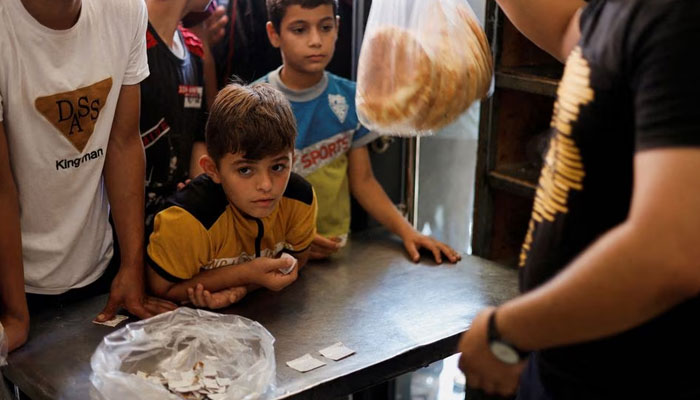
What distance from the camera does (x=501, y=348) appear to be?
1033 millimetres

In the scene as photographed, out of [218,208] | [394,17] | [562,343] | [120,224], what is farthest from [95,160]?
[562,343]

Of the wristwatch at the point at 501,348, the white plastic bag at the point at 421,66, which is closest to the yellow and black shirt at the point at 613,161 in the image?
the wristwatch at the point at 501,348

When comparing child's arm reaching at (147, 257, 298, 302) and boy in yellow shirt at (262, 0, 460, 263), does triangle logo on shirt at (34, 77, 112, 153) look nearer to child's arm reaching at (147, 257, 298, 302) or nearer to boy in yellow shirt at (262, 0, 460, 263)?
child's arm reaching at (147, 257, 298, 302)

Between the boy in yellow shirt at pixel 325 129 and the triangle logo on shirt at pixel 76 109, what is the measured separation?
60 centimetres

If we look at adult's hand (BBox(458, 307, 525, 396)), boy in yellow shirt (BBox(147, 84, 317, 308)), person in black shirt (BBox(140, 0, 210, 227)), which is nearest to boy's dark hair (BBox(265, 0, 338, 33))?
person in black shirt (BBox(140, 0, 210, 227))

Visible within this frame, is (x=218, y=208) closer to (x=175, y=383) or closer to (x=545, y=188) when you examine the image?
(x=175, y=383)

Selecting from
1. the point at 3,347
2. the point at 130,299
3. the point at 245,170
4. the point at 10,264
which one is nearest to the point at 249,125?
the point at 245,170

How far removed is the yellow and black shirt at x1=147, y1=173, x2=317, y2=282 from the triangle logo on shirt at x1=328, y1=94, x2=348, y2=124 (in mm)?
352

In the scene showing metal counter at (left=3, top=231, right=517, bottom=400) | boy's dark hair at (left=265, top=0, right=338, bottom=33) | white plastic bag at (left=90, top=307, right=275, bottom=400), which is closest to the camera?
white plastic bag at (left=90, top=307, right=275, bottom=400)

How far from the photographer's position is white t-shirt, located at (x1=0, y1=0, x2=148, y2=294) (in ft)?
5.17

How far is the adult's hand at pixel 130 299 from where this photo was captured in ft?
5.76

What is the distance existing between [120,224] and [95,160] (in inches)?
6.2

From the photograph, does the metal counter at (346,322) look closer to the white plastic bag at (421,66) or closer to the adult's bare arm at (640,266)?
the white plastic bag at (421,66)

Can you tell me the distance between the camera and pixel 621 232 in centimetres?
89
